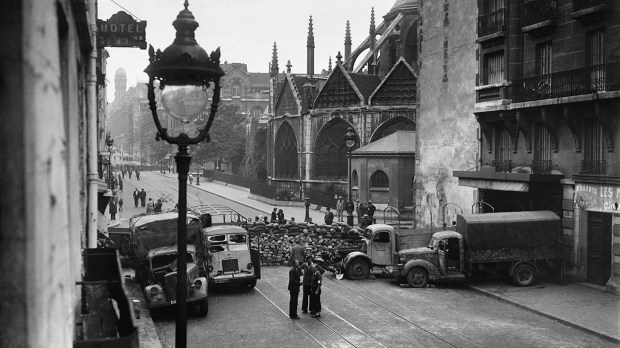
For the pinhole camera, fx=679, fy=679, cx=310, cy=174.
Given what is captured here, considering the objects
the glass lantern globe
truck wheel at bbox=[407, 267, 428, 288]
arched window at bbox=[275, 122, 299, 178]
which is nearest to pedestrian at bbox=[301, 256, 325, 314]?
truck wheel at bbox=[407, 267, 428, 288]

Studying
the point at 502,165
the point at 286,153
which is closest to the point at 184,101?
the point at 502,165

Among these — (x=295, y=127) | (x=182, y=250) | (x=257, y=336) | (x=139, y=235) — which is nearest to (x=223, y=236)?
(x=139, y=235)

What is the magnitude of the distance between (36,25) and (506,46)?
76.2 ft

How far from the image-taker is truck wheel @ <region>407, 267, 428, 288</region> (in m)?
21.4

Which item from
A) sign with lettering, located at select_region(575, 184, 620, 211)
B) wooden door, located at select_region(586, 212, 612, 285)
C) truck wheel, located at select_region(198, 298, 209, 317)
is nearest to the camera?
truck wheel, located at select_region(198, 298, 209, 317)

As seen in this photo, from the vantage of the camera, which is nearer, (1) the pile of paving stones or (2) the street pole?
(2) the street pole

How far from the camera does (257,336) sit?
51.3 feet

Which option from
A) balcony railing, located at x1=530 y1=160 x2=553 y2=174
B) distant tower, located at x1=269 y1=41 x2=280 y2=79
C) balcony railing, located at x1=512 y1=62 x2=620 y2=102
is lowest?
balcony railing, located at x1=530 y1=160 x2=553 y2=174

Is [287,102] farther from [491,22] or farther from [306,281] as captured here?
[306,281]

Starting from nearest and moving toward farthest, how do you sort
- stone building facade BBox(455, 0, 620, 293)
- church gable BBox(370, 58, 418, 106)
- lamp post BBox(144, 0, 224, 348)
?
lamp post BBox(144, 0, 224, 348) → stone building facade BBox(455, 0, 620, 293) → church gable BBox(370, 58, 418, 106)

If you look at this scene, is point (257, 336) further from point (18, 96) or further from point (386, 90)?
point (386, 90)

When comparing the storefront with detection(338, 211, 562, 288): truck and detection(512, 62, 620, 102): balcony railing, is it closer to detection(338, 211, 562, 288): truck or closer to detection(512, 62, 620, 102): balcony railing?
detection(338, 211, 562, 288): truck

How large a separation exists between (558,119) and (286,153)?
39.8 m

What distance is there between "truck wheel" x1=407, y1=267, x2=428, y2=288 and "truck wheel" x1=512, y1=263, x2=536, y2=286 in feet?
8.98
